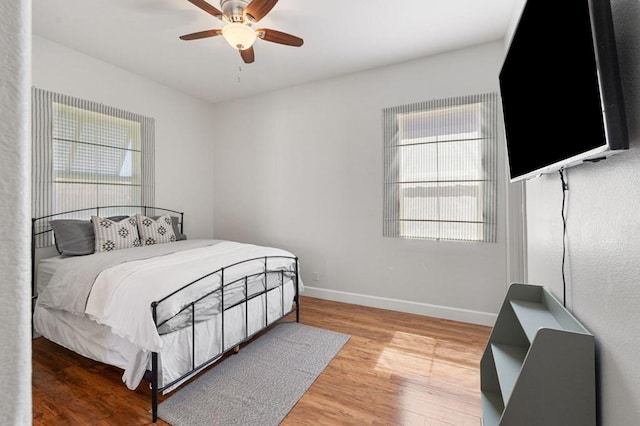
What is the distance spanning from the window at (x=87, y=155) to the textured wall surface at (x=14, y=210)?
11.3 feet

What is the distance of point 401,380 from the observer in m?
2.17

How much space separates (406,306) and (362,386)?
4.84ft

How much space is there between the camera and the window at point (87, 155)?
9.53ft

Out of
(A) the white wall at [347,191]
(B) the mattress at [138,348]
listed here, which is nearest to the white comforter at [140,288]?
(B) the mattress at [138,348]

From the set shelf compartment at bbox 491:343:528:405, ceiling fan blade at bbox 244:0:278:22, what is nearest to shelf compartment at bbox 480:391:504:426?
shelf compartment at bbox 491:343:528:405

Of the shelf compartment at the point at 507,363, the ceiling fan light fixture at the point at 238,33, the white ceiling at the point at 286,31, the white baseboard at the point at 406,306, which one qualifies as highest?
the white ceiling at the point at 286,31

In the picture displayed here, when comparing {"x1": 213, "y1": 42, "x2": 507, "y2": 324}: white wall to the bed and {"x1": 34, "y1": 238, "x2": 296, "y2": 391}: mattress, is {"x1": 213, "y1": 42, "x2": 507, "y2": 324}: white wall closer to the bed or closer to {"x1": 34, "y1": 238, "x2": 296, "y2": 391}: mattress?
the bed

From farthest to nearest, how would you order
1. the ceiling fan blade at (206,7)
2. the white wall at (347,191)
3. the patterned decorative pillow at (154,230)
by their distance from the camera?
the patterned decorative pillow at (154,230)
the white wall at (347,191)
the ceiling fan blade at (206,7)

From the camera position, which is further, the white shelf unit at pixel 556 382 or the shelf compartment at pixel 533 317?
the shelf compartment at pixel 533 317

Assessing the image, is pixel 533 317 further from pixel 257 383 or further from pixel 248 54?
Answer: pixel 248 54

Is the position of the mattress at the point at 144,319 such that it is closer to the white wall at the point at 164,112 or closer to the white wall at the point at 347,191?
the white wall at the point at 347,191

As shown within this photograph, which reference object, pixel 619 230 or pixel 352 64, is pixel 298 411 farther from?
pixel 352 64

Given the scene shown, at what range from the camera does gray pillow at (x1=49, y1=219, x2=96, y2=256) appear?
9.06 feet

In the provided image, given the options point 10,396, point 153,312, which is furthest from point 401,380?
point 10,396
